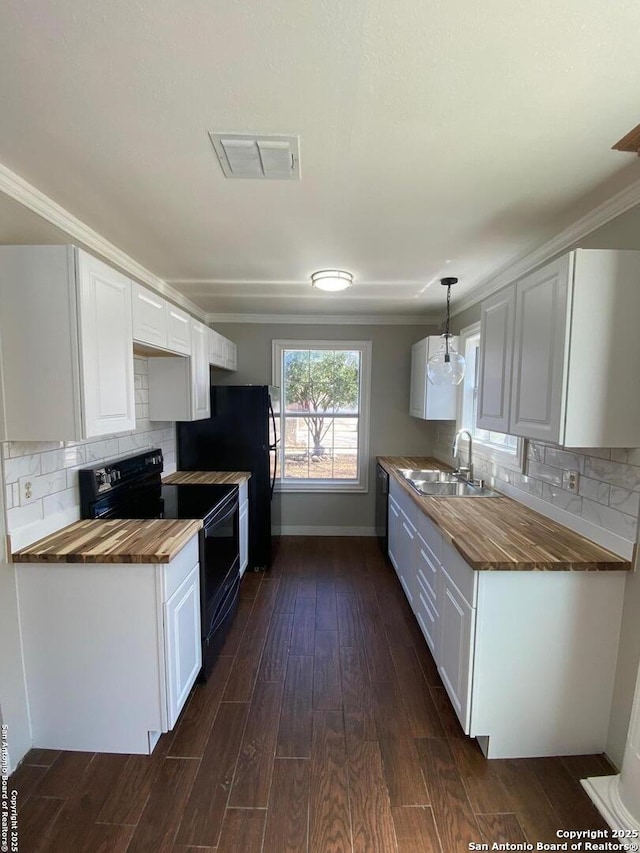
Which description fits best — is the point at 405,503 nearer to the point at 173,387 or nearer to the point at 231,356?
the point at 173,387

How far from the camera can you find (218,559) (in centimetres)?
232

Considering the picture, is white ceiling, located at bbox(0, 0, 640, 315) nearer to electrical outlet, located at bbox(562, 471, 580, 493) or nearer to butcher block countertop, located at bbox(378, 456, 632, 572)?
electrical outlet, located at bbox(562, 471, 580, 493)

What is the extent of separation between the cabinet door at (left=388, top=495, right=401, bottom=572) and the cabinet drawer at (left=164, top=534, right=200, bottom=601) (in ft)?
5.47

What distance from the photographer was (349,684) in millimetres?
2016

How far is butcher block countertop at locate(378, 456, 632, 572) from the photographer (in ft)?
4.95

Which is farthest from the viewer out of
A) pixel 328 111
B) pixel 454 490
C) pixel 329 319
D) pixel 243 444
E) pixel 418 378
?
pixel 329 319

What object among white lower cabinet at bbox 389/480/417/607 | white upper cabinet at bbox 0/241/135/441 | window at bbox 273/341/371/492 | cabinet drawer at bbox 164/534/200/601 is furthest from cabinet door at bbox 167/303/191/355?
white lower cabinet at bbox 389/480/417/607

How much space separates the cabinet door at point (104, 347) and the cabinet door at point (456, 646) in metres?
1.77

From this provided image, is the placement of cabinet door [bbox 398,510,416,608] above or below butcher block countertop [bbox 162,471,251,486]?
below

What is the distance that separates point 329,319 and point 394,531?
2245mm

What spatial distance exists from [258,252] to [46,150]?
3.65 feet

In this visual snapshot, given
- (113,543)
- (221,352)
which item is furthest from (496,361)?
(221,352)

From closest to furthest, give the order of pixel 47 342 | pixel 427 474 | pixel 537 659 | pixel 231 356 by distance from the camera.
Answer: pixel 47 342 < pixel 537 659 < pixel 427 474 < pixel 231 356

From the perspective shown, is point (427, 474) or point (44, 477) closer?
point (44, 477)
